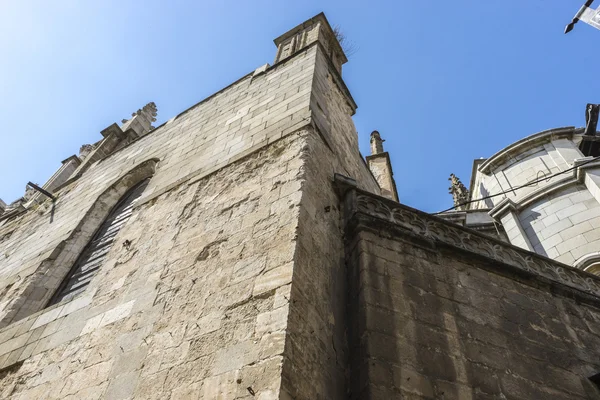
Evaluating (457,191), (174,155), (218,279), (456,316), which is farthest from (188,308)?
(457,191)

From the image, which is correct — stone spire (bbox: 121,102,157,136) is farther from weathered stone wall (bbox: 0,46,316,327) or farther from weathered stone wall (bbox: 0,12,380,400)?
weathered stone wall (bbox: 0,12,380,400)

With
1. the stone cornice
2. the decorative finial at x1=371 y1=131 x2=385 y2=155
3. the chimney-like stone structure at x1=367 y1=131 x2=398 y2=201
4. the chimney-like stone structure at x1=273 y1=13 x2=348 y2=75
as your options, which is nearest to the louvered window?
the stone cornice

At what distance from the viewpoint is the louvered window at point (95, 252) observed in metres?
5.53

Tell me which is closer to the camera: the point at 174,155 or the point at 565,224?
the point at 174,155

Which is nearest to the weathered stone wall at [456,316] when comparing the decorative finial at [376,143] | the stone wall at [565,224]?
the stone wall at [565,224]

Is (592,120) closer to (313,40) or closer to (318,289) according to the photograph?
(313,40)

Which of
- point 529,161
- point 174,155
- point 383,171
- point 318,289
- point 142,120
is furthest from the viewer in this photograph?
point 142,120

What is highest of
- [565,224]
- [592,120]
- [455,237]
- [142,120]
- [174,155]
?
[142,120]

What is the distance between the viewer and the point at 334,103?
678 cm

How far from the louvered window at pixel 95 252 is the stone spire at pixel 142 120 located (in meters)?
5.60

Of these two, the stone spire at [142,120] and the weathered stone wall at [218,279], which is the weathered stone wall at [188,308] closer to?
the weathered stone wall at [218,279]

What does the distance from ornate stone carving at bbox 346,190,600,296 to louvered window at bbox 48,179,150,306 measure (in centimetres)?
344

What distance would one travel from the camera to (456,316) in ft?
11.6

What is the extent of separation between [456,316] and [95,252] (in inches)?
188
